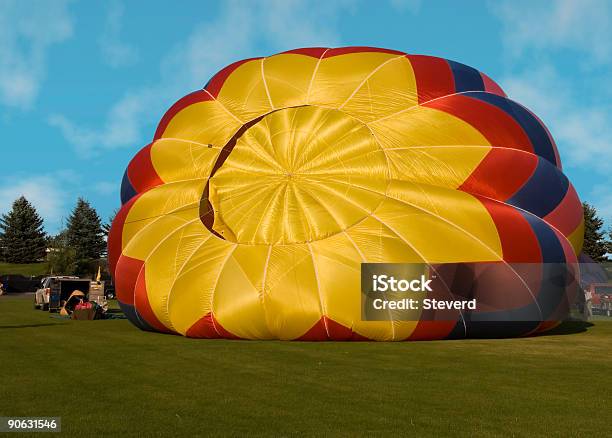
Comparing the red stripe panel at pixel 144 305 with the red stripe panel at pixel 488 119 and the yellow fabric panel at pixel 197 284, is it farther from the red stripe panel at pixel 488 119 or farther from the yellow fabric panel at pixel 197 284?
the red stripe panel at pixel 488 119

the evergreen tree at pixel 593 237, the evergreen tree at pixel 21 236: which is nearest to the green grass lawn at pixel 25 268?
the evergreen tree at pixel 21 236

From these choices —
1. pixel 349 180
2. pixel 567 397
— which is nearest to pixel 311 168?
pixel 349 180

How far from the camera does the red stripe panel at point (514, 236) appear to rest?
574 inches

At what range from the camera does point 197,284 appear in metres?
14.9

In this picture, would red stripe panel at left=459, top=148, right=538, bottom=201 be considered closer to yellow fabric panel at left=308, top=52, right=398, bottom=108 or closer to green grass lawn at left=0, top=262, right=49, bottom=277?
yellow fabric panel at left=308, top=52, right=398, bottom=108

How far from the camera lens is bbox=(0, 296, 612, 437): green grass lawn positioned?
252 inches

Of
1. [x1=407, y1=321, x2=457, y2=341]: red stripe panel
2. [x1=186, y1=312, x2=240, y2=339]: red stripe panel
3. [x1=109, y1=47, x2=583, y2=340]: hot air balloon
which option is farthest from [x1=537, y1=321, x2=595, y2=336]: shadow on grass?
[x1=186, y1=312, x2=240, y2=339]: red stripe panel

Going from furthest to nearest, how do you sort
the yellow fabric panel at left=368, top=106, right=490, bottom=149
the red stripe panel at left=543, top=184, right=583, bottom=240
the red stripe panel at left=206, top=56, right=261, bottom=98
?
1. the red stripe panel at left=206, top=56, right=261, bottom=98
2. the red stripe panel at left=543, top=184, right=583, bottom=240
3. the yellow fabric panel at left=368, top=106, right=490, bottom=149

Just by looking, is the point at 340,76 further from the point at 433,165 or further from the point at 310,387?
the point at 310,387

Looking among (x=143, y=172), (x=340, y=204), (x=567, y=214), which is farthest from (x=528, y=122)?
(x=143, y=172)

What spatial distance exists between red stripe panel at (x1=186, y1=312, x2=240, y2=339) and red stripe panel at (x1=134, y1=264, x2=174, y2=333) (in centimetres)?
123

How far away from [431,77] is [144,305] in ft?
28.3

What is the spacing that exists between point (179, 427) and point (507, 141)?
1177 centimetres

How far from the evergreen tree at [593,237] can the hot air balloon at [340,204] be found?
36.8 meters
